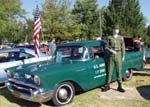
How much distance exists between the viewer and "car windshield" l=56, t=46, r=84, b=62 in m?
8.09

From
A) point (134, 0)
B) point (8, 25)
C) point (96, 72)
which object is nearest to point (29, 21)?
point (8, 25)

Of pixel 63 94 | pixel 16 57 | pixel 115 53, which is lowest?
pixel 63 94

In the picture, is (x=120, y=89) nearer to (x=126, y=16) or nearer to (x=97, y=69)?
(x=97, y=69)

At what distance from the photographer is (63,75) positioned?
7.20 meters

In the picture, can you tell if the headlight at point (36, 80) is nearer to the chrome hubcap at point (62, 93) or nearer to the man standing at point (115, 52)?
the chrome hubcap at point (62, 93)

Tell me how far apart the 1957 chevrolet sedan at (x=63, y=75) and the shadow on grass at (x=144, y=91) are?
0.84 m

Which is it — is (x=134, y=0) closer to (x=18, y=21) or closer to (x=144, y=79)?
(x=18, y=21)

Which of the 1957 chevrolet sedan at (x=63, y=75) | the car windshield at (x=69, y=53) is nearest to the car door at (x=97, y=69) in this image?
the 1957 chevrolet sedan at (x=63, y=75)

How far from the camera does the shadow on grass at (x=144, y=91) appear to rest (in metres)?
8.10

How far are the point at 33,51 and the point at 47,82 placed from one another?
418 centimetres

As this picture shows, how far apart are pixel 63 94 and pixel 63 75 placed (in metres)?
0.47

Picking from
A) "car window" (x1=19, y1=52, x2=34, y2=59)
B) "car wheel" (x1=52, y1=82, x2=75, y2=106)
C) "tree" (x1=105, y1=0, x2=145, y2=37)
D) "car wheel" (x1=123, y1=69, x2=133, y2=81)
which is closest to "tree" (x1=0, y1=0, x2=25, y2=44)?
"tree" (x1=105, y1=0, x2=145, y2=37)

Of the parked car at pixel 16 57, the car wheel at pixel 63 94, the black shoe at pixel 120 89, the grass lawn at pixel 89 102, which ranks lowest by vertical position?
the grass lawn at pixel 89 102

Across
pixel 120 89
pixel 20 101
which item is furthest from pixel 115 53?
pixel 20 101
